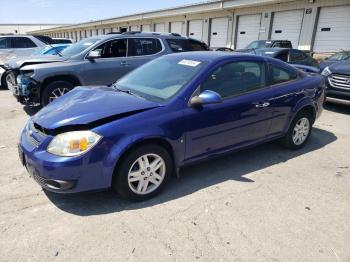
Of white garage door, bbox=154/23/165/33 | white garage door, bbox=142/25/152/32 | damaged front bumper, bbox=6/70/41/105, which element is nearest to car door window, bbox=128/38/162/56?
damaged front bumper, bbox=6/70/41/105

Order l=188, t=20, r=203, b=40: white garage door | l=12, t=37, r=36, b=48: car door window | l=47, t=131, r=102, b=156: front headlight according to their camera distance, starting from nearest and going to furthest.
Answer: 1. l=47, t=131, r=102, b=156: front headlight
2. l=12, t=37, r=36, b=48: car door window
3. l=188, t=20, r=203, b=40: white garage door

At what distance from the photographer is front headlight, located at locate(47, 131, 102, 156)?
285cm

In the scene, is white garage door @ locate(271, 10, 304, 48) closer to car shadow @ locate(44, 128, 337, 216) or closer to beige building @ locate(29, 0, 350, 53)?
beige building @ locate(29, 0, 350, 53)

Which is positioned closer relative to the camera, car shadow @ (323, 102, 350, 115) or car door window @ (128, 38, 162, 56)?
car door window @ (128, 38, 162, 56)

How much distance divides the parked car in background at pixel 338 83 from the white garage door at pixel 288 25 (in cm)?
1201

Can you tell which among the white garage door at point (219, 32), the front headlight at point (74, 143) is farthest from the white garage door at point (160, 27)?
the front headlight at point (74, 143)

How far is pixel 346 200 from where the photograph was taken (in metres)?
3.44

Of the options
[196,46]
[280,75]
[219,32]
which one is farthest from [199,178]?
[219,32]

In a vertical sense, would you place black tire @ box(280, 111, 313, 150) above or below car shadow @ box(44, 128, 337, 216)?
above

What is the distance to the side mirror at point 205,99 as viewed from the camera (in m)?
3.31

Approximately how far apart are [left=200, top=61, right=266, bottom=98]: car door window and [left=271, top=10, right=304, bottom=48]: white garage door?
16428mm

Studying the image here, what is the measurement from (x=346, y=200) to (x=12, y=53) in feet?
37.5

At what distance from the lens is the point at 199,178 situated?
12.6 feet

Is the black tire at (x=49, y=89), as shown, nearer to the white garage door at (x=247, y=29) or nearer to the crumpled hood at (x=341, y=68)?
the crumpled hood at (x=341, y=68)
